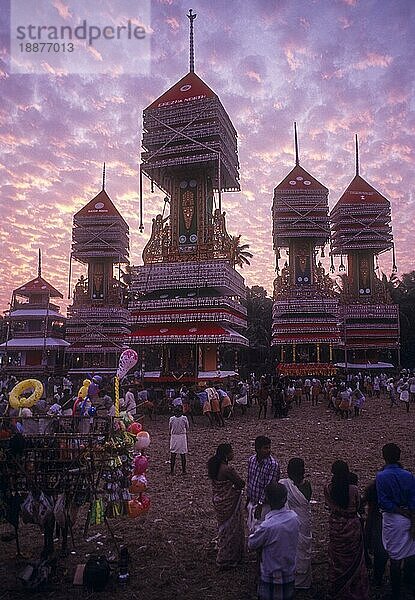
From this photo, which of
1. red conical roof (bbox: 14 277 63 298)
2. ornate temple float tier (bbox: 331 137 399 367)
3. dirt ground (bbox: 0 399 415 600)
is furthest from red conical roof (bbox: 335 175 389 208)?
dirt ground (bbox: 0 399 415 600)

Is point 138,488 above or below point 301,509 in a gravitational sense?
below

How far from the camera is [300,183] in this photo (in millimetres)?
44781

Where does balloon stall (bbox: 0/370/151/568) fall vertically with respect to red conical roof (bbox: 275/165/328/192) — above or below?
below

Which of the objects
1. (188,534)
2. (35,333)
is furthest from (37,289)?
(188,534)

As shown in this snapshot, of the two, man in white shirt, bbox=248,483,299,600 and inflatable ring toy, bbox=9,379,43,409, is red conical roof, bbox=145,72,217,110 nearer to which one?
inflatable ring toy, bbox=9,379,43,409

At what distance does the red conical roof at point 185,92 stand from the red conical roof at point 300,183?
50.6ft

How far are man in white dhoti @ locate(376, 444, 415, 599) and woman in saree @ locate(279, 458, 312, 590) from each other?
0.85m

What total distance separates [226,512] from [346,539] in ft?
5.61

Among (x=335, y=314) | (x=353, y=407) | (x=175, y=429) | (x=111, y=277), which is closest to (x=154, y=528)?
(x=175, y=429)

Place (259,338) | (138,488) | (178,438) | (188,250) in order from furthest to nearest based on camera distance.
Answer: (259,338), (188,250), (178,438), (138,488)

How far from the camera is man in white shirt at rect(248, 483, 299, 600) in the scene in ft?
14.8

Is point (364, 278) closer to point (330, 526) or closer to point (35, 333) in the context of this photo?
point (35, 333)

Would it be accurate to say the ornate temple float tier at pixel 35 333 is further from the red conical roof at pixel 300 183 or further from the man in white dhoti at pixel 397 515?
the man in white dhoti at pixel 397 515

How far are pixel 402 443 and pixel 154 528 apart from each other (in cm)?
948
